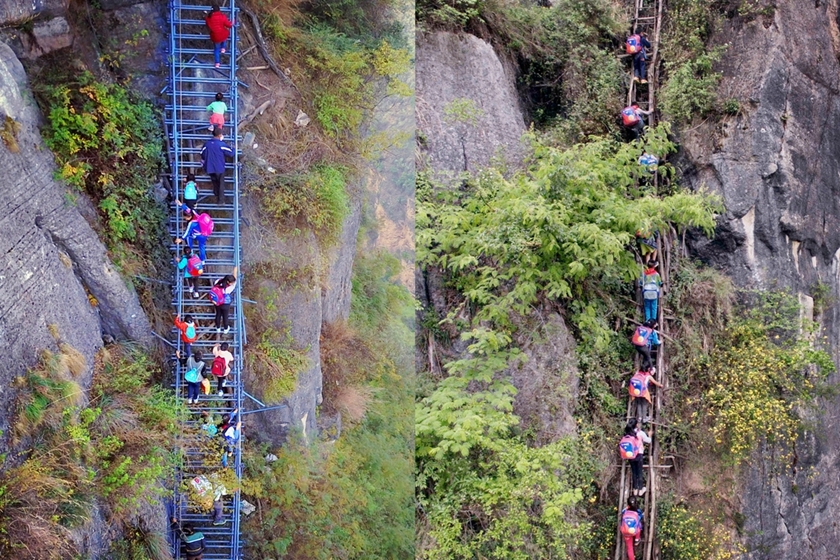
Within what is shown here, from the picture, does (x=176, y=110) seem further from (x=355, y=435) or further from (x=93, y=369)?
(x=355, y=435)

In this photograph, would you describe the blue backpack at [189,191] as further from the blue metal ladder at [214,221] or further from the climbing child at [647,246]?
the climbing child at [647,246]

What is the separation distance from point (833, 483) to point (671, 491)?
3.31 m

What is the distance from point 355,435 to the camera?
9336 mm

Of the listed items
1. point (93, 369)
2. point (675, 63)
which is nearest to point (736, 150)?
point (675, 63)

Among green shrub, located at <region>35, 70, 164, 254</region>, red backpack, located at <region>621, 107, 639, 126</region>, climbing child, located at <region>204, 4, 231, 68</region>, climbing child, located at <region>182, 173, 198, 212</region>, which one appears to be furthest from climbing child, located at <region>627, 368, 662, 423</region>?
climbing child, located at <region>204, 4, 231, 68</region>

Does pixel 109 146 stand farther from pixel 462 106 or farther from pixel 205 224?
pixel 462 106

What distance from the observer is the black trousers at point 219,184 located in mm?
7578

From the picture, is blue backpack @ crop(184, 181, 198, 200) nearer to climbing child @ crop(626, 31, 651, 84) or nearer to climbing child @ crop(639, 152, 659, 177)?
climbing child @ crop(639, 152, 659, 177)

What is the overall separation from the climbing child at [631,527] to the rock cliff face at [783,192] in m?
1.80

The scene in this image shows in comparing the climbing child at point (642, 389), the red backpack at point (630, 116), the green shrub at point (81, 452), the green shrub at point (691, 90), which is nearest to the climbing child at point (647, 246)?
the climbing child at point (642, 389)

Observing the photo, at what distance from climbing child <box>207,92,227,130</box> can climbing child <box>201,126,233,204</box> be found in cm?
6

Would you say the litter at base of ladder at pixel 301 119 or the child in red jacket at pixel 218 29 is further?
the litter at base of ladder at pixel 301 119

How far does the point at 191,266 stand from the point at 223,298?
505 mm

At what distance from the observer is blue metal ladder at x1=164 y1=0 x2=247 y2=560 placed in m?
7.59
